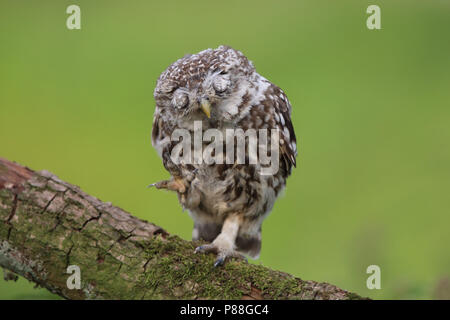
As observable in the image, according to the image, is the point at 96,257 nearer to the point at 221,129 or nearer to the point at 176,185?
the point at 176,185

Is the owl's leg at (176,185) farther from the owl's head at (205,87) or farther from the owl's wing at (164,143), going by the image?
the owl's head at (205,87)

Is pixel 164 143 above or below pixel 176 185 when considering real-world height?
above

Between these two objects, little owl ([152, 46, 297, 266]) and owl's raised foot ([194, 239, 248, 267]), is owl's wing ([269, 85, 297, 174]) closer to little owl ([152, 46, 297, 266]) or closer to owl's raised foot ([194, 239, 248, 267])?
little owl ([152, 46, 297, 266])

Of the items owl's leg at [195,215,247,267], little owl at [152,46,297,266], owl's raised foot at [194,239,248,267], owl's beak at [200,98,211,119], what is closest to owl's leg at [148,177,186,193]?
little owl at [152,46,297,266]

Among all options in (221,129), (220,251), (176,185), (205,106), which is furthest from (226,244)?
(205,106)

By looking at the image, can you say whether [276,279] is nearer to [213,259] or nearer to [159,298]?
[213,259]

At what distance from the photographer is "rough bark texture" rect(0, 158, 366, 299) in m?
2.36

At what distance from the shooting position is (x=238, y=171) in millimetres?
3121

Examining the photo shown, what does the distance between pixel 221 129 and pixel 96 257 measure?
3.45 feet

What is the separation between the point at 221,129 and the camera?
301 centimetres

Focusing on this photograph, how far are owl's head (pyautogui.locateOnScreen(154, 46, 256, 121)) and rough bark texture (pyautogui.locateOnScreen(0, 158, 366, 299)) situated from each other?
0.71m
